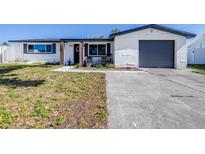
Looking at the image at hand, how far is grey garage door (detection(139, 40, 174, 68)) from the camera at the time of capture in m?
19.2

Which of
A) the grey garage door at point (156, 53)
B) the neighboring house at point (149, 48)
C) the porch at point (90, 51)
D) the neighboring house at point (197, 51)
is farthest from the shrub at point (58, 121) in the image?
the neighboring house at point (197, 51)

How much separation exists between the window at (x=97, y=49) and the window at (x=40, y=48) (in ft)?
14.4

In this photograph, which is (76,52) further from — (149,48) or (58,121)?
(58,121)

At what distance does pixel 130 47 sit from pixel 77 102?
1357 centimetres

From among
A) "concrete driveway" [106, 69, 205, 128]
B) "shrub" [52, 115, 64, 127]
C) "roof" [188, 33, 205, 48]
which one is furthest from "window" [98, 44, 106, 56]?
"shrub" [52, 115, 64, 127]

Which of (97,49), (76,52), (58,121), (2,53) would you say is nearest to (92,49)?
(97,49)

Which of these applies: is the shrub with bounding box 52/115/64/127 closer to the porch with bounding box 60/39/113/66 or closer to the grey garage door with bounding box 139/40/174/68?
the grey garage door with bounding box 139/40/174/68

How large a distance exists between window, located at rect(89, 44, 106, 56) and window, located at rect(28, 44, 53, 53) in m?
4.40

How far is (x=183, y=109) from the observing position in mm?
5652

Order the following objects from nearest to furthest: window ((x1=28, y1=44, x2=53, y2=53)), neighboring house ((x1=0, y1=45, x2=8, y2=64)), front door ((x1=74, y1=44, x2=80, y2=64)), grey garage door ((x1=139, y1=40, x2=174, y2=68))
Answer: grey garage door ((x1=139, y1=40, x2=174, y2=68)) < front door ((x1=74, y1=44, x2=80, y2=64)) < window ((x1=28, y1=44, x2=53, y2=53)) < neighboring house ((x1=0, y1=45, x2=8, y2=64))

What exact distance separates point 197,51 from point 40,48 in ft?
63.9

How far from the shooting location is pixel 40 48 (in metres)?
23.5
